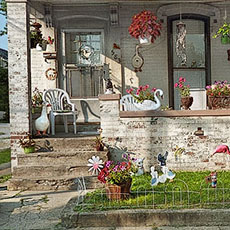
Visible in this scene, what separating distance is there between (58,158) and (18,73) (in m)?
1.97

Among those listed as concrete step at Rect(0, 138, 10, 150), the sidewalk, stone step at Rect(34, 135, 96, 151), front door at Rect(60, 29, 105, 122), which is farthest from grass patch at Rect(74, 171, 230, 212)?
concrete step at Rect(0, 138, 10, 150)

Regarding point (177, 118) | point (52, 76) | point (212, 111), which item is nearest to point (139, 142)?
point (177, 118)

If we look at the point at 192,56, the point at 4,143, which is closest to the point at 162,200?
the point at 192,56

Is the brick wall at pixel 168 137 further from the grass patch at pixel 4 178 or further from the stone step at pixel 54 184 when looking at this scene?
the grass patch at pixel 4 178

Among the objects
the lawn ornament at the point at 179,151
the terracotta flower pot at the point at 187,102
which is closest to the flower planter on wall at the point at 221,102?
the terracotta flower pot at the point at 187,102

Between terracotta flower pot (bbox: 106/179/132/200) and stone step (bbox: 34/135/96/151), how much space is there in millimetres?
2359

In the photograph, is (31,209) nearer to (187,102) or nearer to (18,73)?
(18,73)

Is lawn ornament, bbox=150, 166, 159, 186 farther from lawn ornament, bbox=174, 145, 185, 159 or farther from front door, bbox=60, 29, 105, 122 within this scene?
front door, bbox=60, 29, 105, 122

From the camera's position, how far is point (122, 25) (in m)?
9.61

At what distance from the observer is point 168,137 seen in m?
7.52

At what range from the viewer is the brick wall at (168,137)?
24.6 ft

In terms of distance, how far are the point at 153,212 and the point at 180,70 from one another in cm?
579

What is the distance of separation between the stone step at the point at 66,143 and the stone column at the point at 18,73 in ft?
1.50

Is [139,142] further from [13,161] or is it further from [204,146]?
[13,161]
